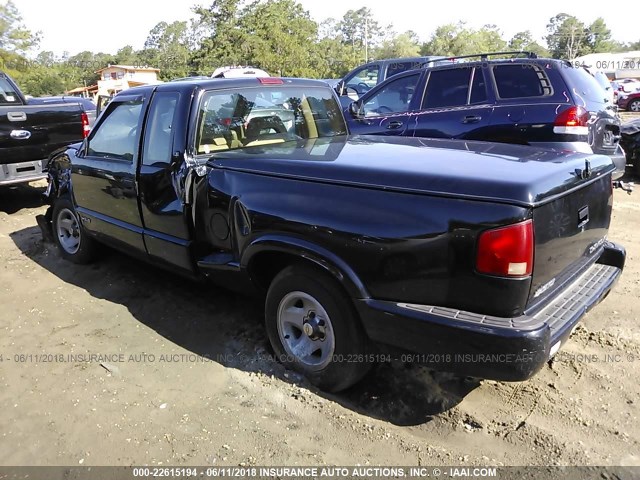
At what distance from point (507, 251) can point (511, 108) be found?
14.2 ft

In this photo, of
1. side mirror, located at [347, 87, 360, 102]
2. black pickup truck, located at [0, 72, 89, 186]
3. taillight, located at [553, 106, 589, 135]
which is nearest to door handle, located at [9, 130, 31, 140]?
black pickup truck, located at [0, 72, 89, 186]

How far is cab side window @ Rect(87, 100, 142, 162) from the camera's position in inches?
170

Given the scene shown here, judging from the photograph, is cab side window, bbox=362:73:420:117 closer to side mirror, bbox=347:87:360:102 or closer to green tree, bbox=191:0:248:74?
side mirror, bbox=347:87:360:102

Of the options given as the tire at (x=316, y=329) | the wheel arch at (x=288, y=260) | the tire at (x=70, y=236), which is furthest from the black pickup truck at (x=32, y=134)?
the tire at (x=316, y=329)

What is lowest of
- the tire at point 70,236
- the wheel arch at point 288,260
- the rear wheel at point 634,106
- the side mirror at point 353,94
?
the rear wheel at point 634,106

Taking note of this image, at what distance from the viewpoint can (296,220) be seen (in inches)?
116

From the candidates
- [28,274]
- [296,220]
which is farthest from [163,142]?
[28,274]

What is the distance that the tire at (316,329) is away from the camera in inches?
113

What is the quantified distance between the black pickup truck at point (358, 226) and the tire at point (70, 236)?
1.10m

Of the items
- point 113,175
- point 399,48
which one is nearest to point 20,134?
point 113,175

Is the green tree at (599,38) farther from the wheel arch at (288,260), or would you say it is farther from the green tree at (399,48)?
the wheel arch at (288,260)

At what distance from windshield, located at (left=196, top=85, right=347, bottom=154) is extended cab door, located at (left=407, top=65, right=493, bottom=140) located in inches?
95.7

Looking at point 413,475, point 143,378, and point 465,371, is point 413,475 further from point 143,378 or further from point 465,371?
point 143,378

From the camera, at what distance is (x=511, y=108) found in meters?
6.09
